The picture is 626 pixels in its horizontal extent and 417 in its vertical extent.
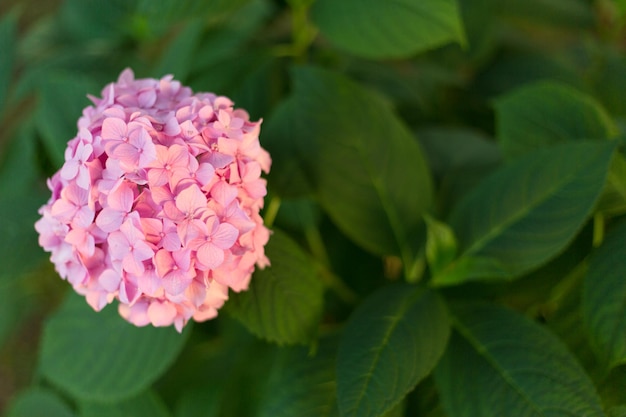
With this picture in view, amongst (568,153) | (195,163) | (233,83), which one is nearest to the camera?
(195,163)

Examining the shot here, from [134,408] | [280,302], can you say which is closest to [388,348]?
[280,302]

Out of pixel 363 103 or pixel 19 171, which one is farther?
pixel 19 171

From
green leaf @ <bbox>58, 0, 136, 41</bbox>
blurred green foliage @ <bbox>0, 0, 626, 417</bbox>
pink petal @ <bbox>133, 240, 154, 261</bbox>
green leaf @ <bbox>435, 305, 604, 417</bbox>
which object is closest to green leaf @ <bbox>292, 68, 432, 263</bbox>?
blurred green foliage @ <bbox>0, 0, 626, 417</bbox>

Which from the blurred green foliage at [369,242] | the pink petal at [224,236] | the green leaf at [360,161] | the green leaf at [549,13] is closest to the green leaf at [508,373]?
the blurred green foliage at [369,242]

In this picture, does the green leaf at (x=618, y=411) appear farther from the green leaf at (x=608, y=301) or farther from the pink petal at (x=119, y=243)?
the pink petal at (x=119, y=243)

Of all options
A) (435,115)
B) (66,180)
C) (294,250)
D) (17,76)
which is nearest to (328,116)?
(294,250)

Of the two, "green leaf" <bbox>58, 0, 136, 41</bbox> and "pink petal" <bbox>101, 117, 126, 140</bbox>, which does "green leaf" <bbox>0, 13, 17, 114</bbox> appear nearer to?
"green leaf" <bbox>58, 0, 136, 41</bbox>

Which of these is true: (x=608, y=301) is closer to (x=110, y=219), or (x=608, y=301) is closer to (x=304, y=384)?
(x=304, y=384)

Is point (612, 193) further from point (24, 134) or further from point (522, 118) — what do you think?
point (24, 134)
